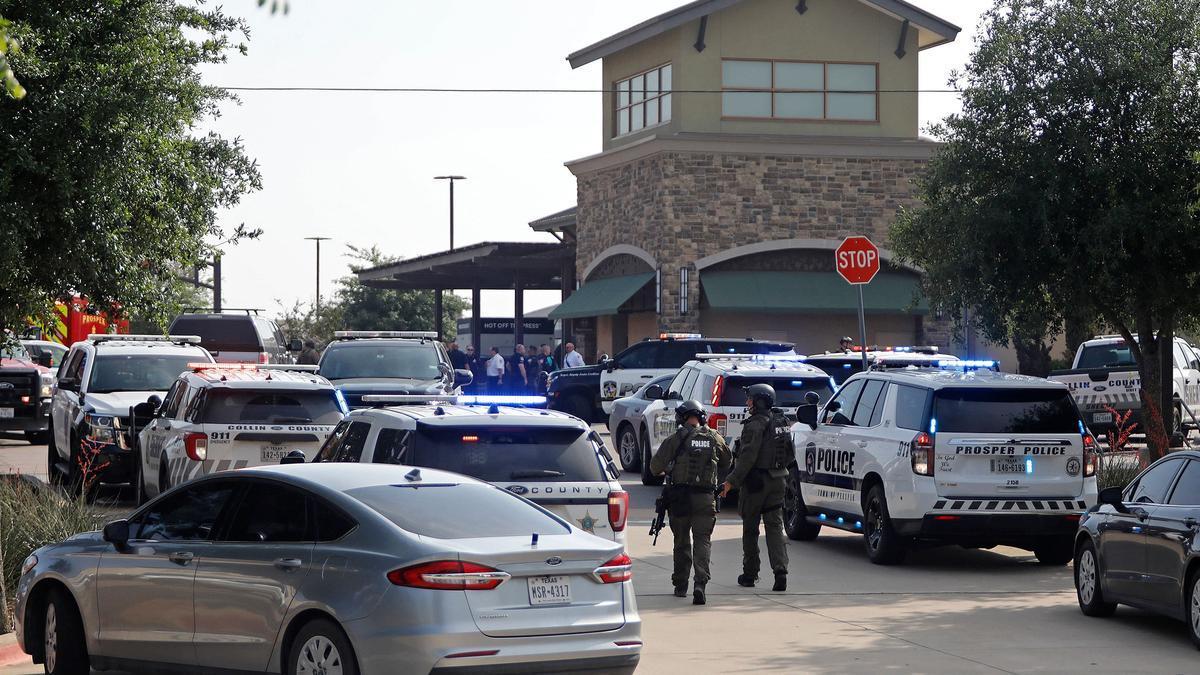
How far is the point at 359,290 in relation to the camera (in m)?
81.2

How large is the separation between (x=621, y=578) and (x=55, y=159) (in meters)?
6.83

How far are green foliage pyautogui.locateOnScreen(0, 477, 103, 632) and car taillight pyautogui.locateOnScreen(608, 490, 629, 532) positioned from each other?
4466mm

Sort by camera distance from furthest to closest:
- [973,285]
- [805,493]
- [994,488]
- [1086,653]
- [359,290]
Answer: [359,290] < [973,285] < [805,493] < [994,488] < [1086,653]

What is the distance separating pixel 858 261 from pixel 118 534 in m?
15.7

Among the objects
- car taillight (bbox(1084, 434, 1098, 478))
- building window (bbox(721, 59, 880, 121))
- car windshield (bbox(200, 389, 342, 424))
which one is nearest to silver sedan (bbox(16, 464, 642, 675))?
car windshield (bbox(200, 389, 342, 424))

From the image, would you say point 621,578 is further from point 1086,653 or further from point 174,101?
point 174,101

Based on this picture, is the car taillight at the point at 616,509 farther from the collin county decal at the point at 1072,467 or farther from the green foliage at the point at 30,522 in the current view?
the collin county decal at the point at 1072,467

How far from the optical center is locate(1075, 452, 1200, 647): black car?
10945mm

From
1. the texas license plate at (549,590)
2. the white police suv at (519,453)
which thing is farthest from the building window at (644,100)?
the texas license plate at (549,590)

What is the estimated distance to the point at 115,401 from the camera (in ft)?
66.1

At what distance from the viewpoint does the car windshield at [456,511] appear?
8227mm

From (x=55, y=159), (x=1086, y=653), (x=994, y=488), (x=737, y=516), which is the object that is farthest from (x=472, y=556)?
(x=737, y=516)

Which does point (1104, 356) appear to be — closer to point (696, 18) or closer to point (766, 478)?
point (696, 18)

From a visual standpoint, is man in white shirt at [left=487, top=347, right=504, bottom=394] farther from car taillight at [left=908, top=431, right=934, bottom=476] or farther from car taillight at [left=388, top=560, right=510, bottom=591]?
car taillight at [left=388, top=560, right=510, bottom=591]
